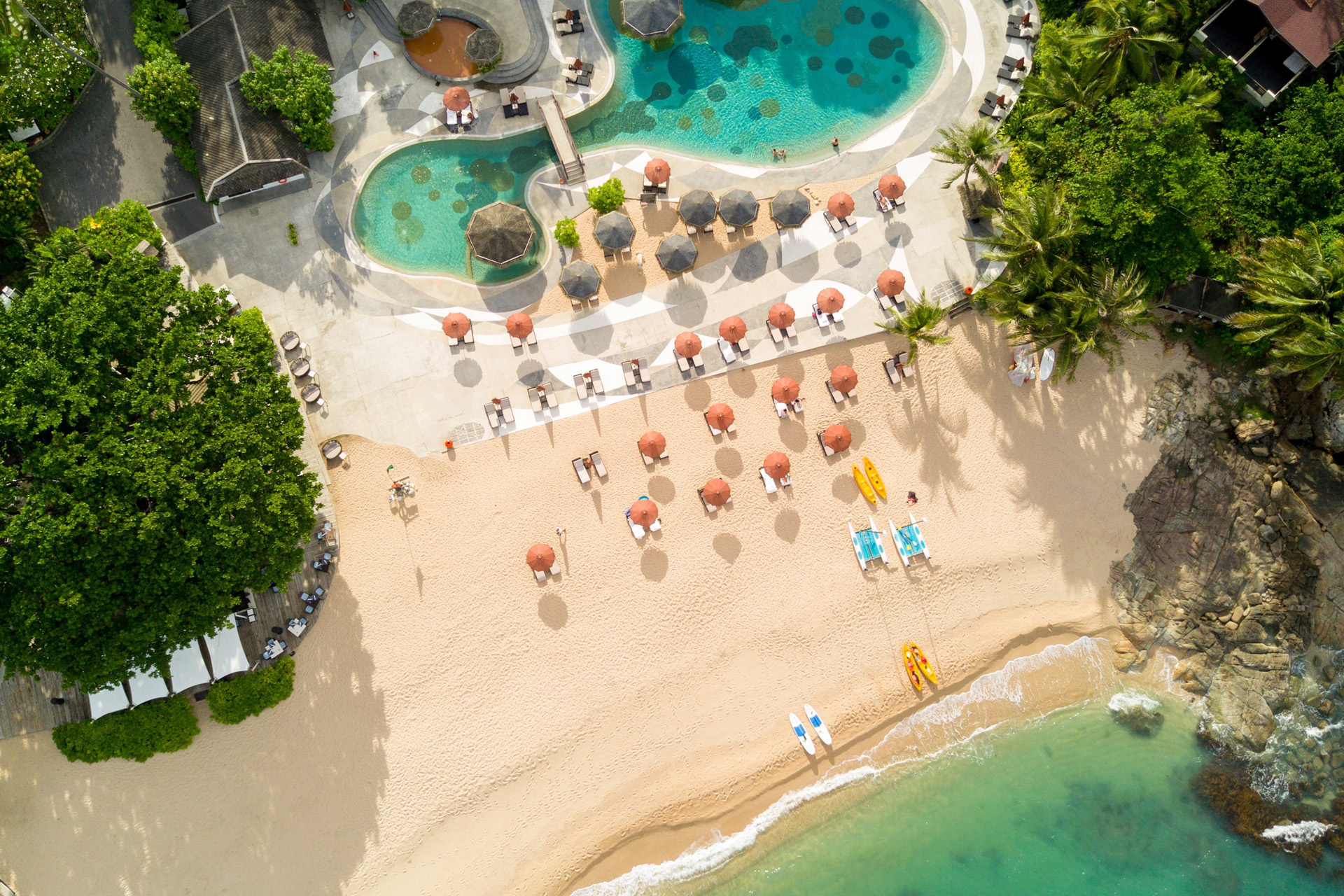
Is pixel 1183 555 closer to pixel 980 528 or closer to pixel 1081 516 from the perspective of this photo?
pixel 1081 516

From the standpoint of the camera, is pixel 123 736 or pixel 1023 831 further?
pixel 1023 831

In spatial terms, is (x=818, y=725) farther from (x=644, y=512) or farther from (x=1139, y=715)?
(x=1139, y=715)

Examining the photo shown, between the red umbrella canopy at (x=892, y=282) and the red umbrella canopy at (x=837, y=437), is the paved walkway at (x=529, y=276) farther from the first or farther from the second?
the red umbrella canopy at (x=837, y=437)

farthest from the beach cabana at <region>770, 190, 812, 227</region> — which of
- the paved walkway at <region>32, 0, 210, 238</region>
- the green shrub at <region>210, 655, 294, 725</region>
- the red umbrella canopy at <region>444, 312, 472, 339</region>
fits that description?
the green shrub at <region>210, 655, 294, 725</region>

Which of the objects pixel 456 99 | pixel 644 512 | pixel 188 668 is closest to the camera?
pixel 188 668

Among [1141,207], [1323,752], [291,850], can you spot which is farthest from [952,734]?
[291,850]

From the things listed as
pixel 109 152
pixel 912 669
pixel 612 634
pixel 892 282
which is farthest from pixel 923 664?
pixel 109 152

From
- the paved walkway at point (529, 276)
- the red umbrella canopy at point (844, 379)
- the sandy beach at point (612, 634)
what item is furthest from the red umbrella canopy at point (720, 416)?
the red umbrella canopy at point (844, 379)
